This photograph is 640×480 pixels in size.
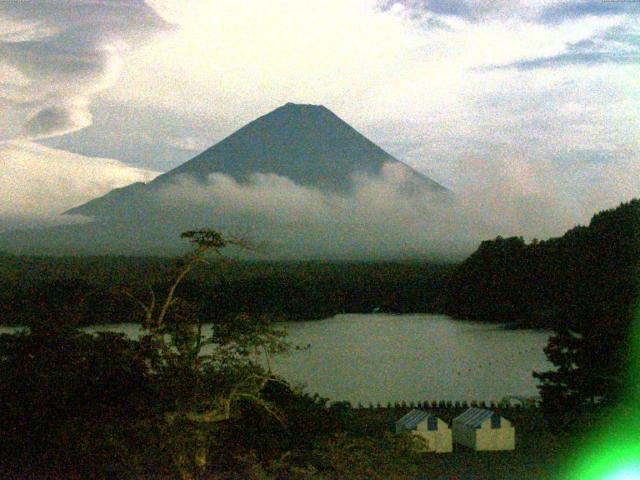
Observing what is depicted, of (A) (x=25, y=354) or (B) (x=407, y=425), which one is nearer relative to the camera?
(A) (x=25, y=354)

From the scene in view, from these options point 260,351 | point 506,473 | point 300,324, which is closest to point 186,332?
point 260,351

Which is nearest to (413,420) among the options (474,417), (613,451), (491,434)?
(474,417)

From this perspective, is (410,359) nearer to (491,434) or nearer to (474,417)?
(474,417)

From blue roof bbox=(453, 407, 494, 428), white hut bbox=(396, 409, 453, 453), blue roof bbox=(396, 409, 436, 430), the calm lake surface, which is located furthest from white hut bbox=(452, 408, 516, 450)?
the calm lake surface

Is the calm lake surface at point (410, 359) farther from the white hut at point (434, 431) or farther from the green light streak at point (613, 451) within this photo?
the green light streak at point (613, 451)

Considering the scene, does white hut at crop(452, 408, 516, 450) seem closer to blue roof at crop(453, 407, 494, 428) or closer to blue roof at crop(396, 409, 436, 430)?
blue roof at crop(453, 407, 494, 428)

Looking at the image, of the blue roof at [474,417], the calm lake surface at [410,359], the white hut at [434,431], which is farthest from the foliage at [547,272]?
the white hut at [434,431]

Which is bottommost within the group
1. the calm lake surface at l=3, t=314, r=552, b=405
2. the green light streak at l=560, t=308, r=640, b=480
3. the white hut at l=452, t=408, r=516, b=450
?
the calm lake surface at l=3, t=314, r=552, b=405

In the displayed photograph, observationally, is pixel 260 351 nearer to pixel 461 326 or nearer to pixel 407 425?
pixel 407 425
